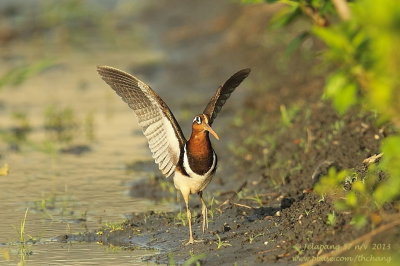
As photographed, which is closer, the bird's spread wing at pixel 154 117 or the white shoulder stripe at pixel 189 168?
the white shoulder stripe at pixel 189 168

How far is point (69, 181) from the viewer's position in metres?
8.88

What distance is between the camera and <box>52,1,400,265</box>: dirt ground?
19.4 feet

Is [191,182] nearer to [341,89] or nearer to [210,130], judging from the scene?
[210,130]

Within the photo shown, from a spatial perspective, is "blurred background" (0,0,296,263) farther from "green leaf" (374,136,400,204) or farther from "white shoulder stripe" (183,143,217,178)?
Answer: "green leaf" (374,136,400,204)

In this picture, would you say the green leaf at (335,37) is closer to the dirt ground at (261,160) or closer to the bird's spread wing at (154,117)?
the dirt ground at (261,160)

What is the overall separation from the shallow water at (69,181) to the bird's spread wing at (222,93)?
112 centimetres

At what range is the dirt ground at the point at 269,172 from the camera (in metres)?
5.92

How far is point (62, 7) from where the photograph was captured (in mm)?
18562

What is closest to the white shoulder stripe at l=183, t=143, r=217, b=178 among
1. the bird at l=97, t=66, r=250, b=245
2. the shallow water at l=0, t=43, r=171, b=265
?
the bird at l=97, t=66, r=250, b=245

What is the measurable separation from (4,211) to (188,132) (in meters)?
3.11

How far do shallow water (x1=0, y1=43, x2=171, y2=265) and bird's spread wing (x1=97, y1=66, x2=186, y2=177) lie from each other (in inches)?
27.5

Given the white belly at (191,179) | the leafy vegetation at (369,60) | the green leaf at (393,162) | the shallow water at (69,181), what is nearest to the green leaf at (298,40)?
the white belly at (191,179)

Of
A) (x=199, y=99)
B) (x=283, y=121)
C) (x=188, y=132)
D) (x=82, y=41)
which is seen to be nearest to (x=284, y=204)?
(x=283, y=121)

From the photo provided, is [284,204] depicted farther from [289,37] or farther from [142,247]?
[289,37]
